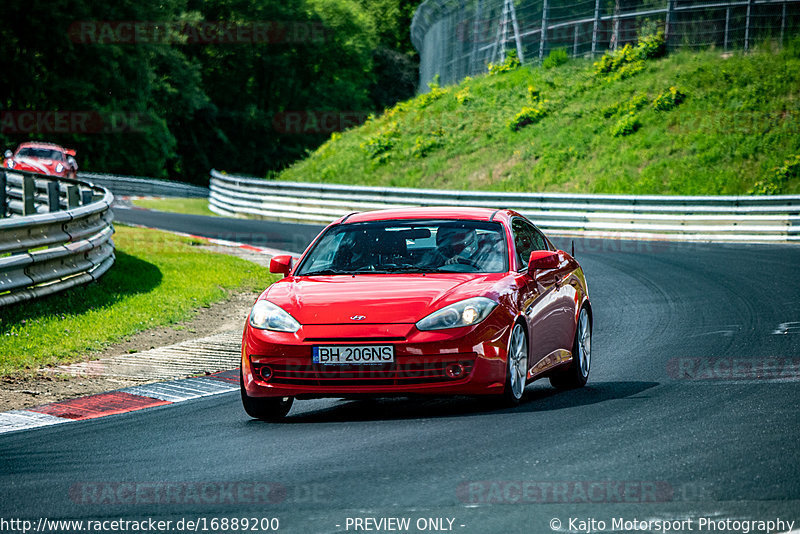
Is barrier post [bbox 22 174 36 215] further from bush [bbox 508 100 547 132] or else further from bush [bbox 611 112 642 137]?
bush [bbox 508 100 547 132]

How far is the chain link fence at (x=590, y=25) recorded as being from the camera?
3659 centimetres

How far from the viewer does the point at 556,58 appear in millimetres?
42938

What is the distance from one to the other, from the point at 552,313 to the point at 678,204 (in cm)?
1947

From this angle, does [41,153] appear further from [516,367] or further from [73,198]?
[516,367]

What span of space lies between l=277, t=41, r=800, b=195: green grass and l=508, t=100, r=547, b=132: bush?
1.4 inches

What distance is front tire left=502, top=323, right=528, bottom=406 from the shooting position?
7.71m

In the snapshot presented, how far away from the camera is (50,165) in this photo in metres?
34.4

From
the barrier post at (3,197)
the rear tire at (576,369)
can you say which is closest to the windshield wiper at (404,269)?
the rear tire at (576,369)

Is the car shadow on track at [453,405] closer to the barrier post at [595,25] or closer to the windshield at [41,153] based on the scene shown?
the windshield at [41,153]

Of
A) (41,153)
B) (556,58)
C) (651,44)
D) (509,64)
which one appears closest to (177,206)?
(41,153)

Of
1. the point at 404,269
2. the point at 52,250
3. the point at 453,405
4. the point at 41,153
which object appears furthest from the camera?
the point at 41,153

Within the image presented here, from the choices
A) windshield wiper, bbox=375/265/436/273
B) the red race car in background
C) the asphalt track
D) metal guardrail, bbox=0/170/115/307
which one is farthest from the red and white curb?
the red race car in background

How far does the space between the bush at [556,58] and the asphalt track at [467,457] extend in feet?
109

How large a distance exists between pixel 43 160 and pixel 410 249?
28.3 m
